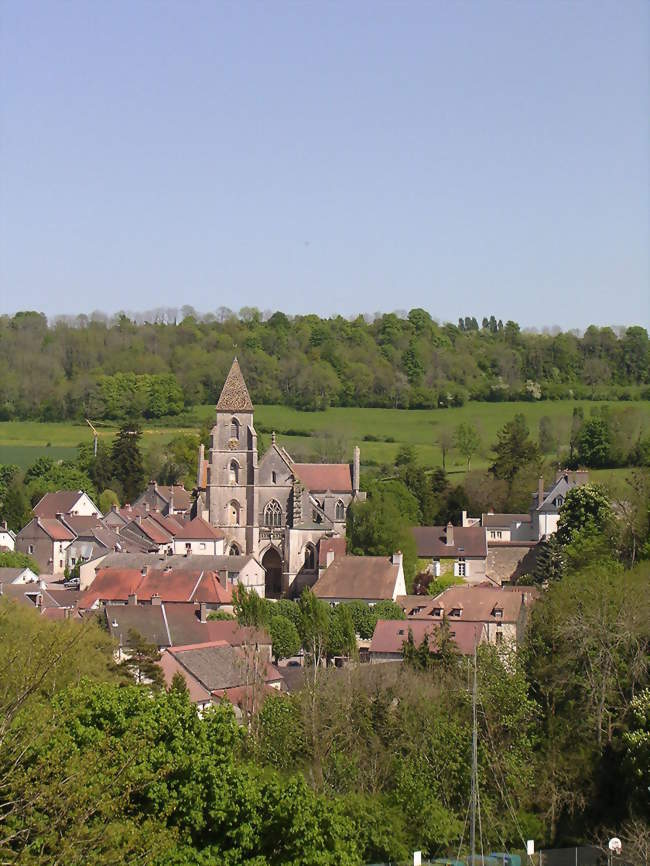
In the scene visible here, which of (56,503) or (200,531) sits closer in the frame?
(200,531)

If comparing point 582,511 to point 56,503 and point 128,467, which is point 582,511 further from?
point 128,467

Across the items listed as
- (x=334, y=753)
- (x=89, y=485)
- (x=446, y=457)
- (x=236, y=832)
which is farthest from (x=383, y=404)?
(x=236, y=832)

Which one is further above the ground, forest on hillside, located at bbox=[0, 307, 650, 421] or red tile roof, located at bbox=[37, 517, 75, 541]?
forest on hillside, located at bbox=[0, 307, 650, 421]

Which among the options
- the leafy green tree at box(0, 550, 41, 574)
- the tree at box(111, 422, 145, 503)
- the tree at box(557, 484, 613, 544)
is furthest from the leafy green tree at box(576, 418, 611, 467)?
the leafy green tree at box(0, 550, 41, 574)

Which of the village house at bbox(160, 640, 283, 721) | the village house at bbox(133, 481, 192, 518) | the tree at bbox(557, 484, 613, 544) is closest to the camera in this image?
the village house at bbox(160, 640, 283, 721)

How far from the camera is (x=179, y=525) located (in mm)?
73562

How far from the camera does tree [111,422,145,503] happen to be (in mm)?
89938

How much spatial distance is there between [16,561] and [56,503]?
50.1ft

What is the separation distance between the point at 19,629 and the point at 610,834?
17.5 metres

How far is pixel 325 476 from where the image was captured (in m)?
71.4

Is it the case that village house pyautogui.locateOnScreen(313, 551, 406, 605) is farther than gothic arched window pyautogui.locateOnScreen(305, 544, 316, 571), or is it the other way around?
gothic arched window pyautogui.locateOnScreen(305, 544, 316, 571)

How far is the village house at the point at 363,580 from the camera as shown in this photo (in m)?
55.0

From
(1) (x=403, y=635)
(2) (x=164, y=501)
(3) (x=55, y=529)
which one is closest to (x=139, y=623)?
(1) (x=403, y=635)

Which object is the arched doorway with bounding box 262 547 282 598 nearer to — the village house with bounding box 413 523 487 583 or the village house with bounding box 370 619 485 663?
the village house with bounding box 413 523 487 583
